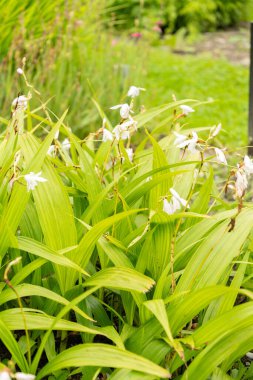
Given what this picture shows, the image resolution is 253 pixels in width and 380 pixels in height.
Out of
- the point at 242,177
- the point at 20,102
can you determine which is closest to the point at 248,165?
the point at 242,177

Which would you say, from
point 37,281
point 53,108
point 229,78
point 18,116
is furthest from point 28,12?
point 37,281

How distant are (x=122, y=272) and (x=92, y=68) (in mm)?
3429

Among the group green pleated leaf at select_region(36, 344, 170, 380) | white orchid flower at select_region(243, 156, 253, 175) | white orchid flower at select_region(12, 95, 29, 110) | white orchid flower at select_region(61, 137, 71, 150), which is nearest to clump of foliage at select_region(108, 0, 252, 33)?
white orchid flower at select_region(61, 137, 71, 150)

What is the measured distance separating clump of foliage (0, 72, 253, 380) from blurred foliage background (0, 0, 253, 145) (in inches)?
52.9

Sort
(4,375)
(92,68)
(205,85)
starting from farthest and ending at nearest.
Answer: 1. (205,85)
2. (92,68)
3. (4,375)

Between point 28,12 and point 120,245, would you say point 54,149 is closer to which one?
point 120,245

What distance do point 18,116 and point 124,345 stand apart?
827mm

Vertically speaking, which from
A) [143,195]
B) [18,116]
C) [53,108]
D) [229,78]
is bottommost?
[229,78]

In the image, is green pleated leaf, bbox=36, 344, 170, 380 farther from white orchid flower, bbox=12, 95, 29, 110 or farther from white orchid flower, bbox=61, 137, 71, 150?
white orchid flower, bbox=61, 137, 71, 150

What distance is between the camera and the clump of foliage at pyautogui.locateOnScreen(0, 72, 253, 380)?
70.8 inches

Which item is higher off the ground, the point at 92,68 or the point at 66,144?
the point at 66,144

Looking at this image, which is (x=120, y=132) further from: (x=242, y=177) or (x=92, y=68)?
(x=92, y=68)

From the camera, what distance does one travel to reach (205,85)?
6555mm

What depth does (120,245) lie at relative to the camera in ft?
6.76
